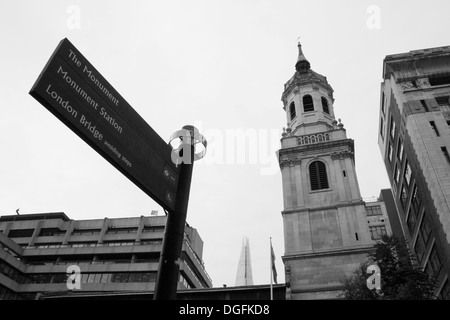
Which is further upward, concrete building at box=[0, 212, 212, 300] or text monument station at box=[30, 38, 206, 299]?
concrete building at box=[0, 212, 212, 300]

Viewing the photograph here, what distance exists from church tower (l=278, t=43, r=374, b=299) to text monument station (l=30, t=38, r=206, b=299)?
103ft

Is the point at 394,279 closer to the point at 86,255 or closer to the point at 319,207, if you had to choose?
Answer: the point at 319,207

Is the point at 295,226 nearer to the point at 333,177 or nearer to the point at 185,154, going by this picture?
the point at 333,177

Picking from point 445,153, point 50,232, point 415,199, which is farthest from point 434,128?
point 50,232

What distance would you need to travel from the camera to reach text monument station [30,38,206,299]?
5516 mm

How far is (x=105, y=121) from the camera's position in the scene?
618cm

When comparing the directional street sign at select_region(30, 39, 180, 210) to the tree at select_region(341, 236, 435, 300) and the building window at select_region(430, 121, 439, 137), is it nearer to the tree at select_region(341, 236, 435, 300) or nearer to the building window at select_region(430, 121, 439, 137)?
the tree at select_region(341, 236, 435, 300)

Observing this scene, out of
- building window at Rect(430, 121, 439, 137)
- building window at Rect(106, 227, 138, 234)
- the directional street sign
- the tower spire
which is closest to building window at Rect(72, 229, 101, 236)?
building window at Rect(106, 227, 138, 234)

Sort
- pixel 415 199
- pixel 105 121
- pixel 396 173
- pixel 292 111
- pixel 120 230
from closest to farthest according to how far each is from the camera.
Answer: pixel 105 121 < pixel 415 199 < pixel 396 173 < pixel 292 111 < pixel 120 230

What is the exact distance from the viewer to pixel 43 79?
5273 millimetres

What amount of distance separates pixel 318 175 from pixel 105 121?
40355mm

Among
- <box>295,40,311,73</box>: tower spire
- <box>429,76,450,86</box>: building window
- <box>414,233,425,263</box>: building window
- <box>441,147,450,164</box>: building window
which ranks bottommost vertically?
<box>414,233,425,263</box>: building window
